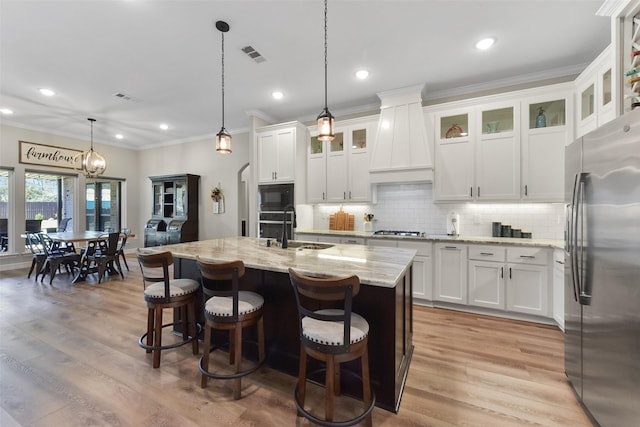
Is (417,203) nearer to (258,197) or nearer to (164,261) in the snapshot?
(258,197)

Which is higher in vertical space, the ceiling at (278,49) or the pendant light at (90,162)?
the ceiling at (278,49)

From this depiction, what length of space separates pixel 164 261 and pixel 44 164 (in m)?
6.29

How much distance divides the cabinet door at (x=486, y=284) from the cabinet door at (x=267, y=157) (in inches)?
130

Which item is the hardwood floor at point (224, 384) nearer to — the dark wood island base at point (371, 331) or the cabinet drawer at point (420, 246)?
the dark wood island base at point (371, 331)

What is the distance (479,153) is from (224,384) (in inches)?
150

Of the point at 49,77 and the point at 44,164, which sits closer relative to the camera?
the point at 49,77

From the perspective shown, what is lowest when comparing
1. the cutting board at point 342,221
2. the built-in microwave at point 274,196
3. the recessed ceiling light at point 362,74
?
the cutting board at point 342,221

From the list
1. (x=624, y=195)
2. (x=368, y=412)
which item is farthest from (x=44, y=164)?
(x=624, y=195)

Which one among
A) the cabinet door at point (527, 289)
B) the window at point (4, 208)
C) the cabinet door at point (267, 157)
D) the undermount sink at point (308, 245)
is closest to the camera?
the undermount sink at point (308, 245)

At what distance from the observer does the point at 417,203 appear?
13.6 ft

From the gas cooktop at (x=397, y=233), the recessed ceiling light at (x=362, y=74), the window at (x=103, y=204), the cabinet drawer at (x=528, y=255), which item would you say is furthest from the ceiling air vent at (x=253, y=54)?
the window at (x=103, y=204)

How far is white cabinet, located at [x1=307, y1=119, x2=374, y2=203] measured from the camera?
13.9 ft

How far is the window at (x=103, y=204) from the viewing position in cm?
688

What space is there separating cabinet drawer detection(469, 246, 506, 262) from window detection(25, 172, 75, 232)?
8522 millimetres
